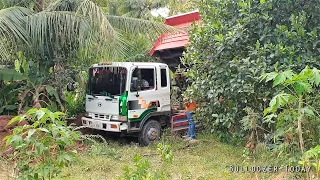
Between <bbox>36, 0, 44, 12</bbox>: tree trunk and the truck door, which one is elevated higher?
<bbox>36, 0, 44, 12</bbox>: tree trunk

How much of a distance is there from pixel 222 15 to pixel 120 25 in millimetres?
2609

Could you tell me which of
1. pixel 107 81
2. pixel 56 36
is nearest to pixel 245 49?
pixel 107 81

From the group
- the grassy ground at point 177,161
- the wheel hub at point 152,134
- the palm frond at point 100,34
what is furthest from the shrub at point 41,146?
the wheel hub at point 152,134

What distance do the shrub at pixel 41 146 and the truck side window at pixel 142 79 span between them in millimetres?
4564

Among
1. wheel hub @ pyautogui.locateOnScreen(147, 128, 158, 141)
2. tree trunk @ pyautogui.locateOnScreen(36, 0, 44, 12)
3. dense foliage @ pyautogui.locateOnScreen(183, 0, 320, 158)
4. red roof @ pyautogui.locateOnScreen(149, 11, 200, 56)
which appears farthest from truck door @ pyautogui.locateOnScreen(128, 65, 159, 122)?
tree trunk @ pyautogui.locateOnScreen(36, 0, 44, 12)

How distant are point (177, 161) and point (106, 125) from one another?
212 cm

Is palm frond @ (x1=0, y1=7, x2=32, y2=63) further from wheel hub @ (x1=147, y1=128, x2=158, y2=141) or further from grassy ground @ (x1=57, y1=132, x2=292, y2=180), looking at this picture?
wheel hub @ (x1=147, y1=128, x2=158, y2=141)

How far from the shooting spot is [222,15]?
706 centimetres

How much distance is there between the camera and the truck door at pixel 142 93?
7.94 metres

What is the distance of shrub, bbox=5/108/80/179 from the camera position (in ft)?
10.4

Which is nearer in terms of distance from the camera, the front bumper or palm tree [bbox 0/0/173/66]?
palm tree [bbox 0/0/173/66]

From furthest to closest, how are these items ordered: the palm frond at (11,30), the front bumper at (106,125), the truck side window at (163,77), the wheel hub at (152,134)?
the truck side window at (163,77) → the wheel hub at (152,134) → the front bumper at (106,125) → the palm frond at (11,30)

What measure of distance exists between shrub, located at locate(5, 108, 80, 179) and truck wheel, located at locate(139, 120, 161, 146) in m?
4.94

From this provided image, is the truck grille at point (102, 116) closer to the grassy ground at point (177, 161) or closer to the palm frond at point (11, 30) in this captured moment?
the grassy ground at point (177, 161)
